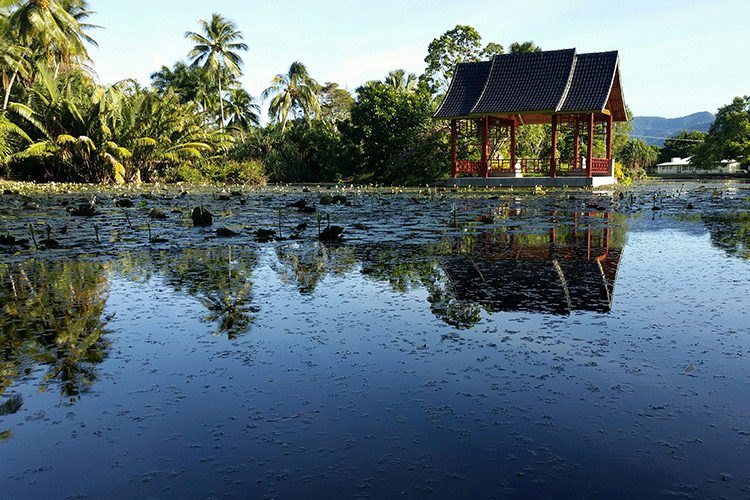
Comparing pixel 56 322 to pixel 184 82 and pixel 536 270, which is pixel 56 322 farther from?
pixel 184 82

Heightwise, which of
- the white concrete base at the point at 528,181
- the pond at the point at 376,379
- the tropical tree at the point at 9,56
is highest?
the tropical tree at the point at 9,56

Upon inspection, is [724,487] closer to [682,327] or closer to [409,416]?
[409,416]

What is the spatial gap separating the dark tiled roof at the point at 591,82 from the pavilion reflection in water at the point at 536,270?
57.3 feet


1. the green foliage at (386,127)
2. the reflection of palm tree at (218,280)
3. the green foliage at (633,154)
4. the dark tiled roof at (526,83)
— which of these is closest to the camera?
the reflection of palm tree at (218,280)

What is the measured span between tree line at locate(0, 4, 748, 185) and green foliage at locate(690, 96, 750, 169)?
28064 millimetres

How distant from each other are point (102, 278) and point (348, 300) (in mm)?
2071

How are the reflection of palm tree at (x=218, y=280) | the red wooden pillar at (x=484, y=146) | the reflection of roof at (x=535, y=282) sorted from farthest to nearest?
the red wooden pillar at (x=484, y=146), the reflection of roof at (x=535, y=282), the reflection of palm tree at (x=218, y=280)

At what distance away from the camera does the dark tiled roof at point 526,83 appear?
80.4 feet

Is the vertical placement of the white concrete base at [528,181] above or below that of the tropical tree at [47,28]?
below

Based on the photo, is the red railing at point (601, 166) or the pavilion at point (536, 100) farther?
the red railing at point (601, 166)

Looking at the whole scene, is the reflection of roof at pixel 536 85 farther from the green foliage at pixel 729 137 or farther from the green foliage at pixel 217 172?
the green foliage at pixel 729 137

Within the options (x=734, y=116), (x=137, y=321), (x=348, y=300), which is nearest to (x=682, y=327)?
(x=348, y=300)

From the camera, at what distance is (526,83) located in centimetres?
2562

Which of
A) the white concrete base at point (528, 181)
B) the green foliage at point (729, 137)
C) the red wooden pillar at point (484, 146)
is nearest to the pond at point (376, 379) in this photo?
the white concrete base at point (528, 181)
